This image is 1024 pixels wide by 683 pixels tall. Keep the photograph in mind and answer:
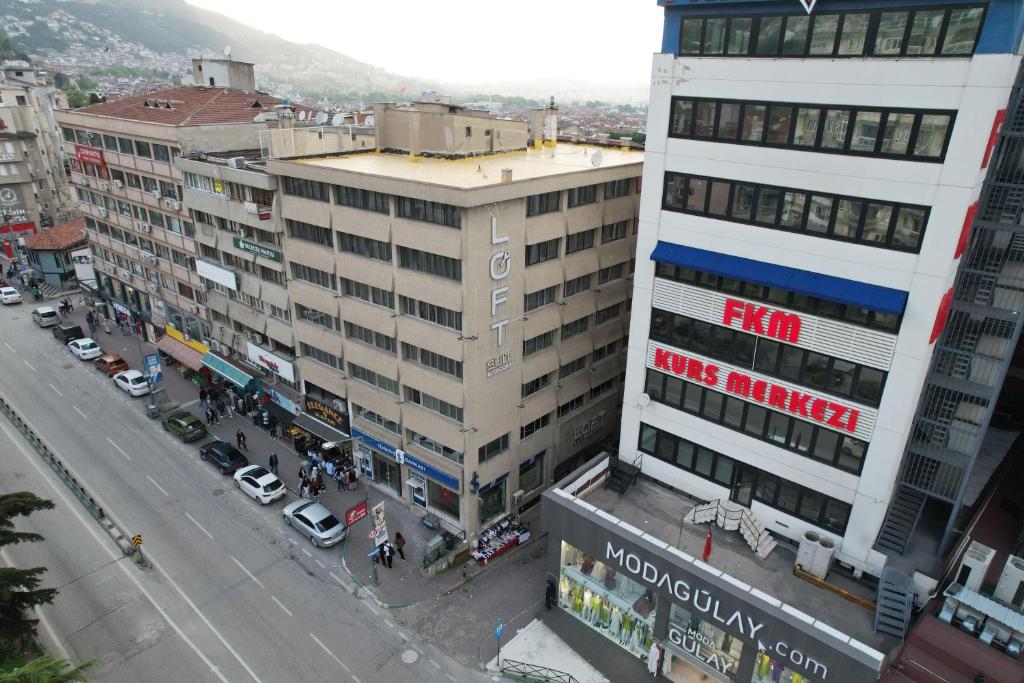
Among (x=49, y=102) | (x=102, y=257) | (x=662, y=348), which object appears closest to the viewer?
(x=662, y=348)

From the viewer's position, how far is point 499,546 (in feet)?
119

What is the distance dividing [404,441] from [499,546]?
866cm

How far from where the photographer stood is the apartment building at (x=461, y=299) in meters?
32.8

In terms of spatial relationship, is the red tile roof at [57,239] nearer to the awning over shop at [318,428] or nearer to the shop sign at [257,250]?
the shop sign at [257,250]

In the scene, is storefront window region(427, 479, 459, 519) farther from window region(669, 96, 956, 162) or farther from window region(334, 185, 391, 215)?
window region(669, 96, 956, 162)

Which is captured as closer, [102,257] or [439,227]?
[439,227]

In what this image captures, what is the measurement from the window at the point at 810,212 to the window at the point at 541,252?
918 cm

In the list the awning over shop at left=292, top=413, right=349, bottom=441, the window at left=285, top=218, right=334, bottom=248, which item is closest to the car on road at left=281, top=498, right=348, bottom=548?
the awning over shop at left=292, top=413, right=349, bottom=441

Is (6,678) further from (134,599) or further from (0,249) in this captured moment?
(0,249)

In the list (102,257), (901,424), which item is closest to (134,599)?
(901,424)

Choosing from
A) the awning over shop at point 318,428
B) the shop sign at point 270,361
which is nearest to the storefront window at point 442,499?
the awning over shop at point 318,428

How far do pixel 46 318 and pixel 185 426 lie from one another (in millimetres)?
35480

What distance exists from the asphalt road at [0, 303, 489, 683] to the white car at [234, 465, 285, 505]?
61 centimetres

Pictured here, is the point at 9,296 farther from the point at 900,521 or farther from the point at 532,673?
the point at 900,521
